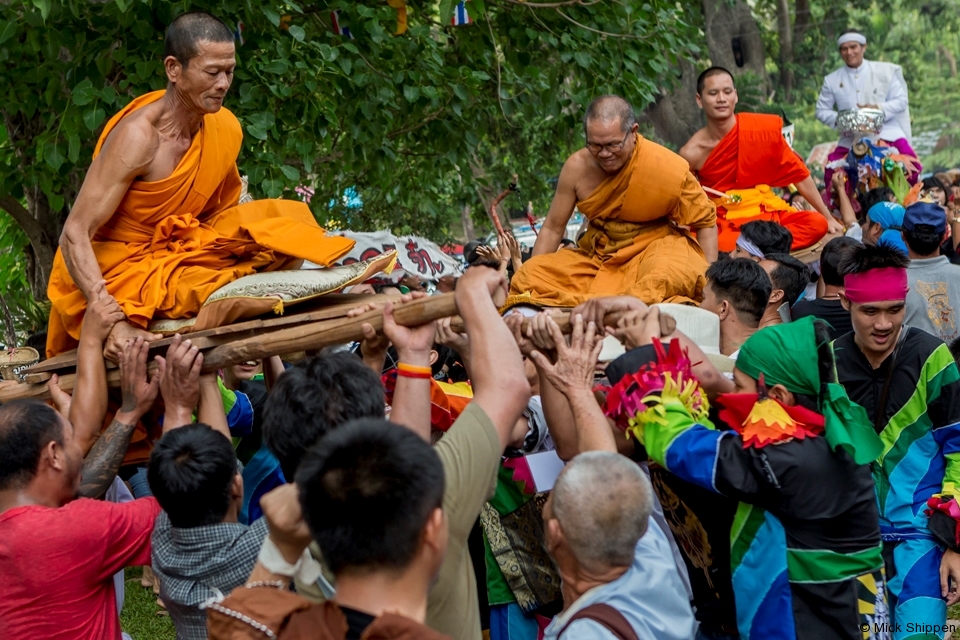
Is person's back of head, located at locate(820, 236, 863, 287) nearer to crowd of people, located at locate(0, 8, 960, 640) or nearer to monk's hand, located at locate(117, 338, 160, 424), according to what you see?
crowd of people, located at locate(0, 8, 960, 640)

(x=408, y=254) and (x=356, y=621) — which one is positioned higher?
(x=356, y=621)

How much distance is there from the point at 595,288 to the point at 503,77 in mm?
3325

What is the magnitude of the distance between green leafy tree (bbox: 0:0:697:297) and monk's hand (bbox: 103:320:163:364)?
7.62 ft

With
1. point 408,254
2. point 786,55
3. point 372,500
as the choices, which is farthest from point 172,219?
point 786,55

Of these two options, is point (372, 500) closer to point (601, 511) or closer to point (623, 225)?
point (601, 511)

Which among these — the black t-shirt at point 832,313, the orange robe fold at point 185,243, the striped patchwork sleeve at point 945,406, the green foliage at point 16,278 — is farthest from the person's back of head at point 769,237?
the green foliage at point 16,278

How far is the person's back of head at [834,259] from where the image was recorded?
5297 millimetres

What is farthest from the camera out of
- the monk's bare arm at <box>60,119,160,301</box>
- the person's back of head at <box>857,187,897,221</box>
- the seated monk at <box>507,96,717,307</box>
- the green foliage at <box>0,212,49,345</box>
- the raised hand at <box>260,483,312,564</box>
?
the green foliage at <box>0,212,49,345</box>

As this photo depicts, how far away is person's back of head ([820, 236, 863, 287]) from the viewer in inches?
209

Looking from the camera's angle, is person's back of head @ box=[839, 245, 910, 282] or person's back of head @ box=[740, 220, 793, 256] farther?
person's back of head @ box=[740, 220, 793, 256]

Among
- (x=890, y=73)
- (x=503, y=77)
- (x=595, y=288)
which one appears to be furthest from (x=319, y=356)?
(x=890, y=73)

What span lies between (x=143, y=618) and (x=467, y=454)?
457cm

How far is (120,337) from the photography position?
3.95m

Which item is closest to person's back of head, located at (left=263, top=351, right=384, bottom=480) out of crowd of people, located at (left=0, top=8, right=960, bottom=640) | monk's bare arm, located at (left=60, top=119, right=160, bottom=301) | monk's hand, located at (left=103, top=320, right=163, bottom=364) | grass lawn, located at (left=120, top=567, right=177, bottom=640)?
crowd of people, located at (left=0, top=8, right=960, bottom=640)
